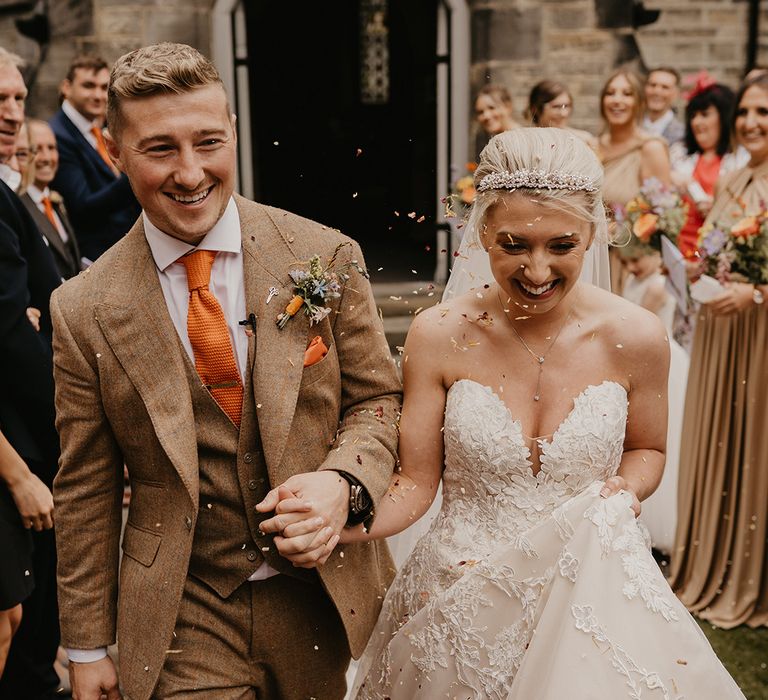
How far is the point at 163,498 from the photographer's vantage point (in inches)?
94.0

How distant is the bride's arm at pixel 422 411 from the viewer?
8.95 feet

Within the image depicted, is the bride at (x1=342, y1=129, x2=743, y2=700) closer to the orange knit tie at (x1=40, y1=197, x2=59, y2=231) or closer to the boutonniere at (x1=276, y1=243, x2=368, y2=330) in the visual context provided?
the boutonniere at (x1=276, y1=243, x2=368, y2=330)

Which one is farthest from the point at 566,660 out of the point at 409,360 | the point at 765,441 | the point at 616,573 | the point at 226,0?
the point at 226,0

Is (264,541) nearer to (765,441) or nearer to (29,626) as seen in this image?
(29,626)

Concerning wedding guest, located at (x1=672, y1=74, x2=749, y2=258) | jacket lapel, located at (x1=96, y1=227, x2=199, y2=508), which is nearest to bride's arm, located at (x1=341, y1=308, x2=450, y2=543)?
jacket lapel, located at (x1=96, y1=227, x2=199, y2=508)

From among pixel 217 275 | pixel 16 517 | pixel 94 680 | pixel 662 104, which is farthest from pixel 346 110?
pixel 94 680

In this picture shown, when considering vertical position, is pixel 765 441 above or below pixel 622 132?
below

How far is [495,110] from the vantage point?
7.99 m

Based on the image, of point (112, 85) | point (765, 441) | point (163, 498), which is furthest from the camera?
point (765, 441)

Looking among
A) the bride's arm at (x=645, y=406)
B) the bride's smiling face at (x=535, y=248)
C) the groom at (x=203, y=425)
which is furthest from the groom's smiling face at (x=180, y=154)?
the bride's arm at (x=645, y=406)

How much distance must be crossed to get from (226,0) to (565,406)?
7.72 metres

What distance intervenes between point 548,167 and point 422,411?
733 millimetres

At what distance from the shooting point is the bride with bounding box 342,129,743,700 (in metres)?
2.42

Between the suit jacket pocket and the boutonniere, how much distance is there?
1.98 feet
